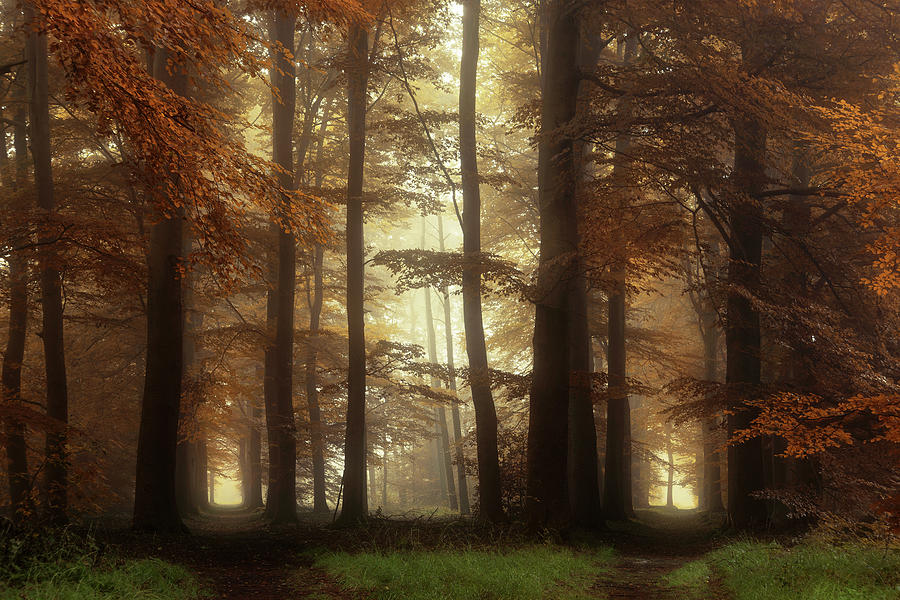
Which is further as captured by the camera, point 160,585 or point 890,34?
point 890,34

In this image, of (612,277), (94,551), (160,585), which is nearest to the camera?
(160,585)

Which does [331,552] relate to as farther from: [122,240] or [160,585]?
[122,240]

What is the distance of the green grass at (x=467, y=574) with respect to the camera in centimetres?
614

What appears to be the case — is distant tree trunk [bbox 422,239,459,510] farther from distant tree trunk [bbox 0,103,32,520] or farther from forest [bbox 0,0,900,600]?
distant tree trunk [bbox 0,103,32,520]

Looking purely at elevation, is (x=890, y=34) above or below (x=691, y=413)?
above

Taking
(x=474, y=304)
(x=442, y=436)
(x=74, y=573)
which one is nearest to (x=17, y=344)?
(x=74, y=573)

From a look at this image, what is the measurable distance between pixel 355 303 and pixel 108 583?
25.4ft

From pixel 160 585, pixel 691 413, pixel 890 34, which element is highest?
pixel 890 34

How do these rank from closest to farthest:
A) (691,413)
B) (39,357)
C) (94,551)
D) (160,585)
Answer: (160,585), (94,551), (691,413), (39,357)

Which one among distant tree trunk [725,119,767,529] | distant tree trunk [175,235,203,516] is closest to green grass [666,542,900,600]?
distant tree trunk [725,119,767,529]

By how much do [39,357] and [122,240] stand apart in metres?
9.15

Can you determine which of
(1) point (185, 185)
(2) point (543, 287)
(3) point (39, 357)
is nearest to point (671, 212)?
(2) point (543, 287)

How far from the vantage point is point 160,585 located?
622cm

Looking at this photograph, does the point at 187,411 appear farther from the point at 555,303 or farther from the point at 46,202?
the point at 555,303
